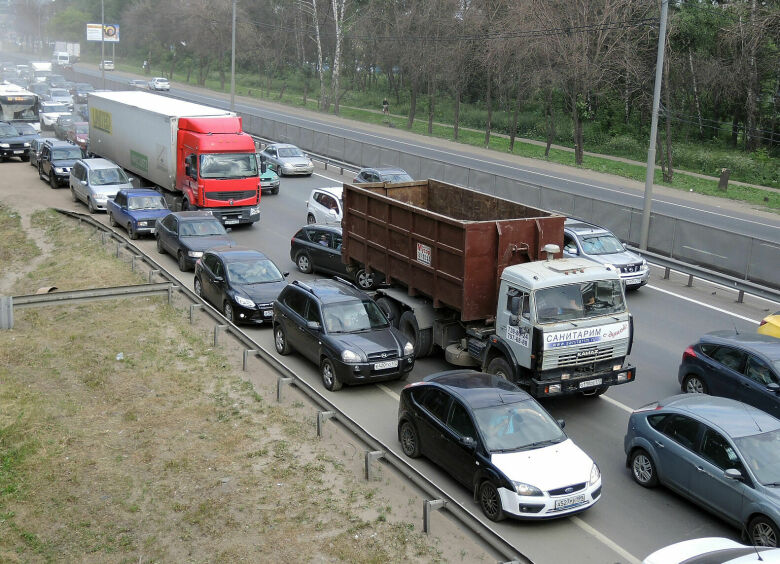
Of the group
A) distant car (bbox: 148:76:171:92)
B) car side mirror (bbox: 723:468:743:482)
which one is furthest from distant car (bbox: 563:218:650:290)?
distant car (bbox: 148:76:171:92)

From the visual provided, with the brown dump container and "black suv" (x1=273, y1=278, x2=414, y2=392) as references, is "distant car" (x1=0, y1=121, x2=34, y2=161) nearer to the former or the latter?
the brown dump container

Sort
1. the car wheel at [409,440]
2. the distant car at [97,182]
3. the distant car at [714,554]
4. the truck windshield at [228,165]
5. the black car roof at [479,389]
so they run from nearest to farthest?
the distant car at [714,554], the black car roof at [479,389], the car wheel at [409,440], the truck windshield at [228,165], the distant car at [97,182]

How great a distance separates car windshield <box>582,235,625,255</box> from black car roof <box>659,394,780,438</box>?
1038 cm

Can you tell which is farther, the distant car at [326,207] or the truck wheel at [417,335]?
the distant car at [326,207]

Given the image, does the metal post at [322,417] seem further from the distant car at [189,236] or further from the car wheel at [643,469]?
the distant car at [189,236]

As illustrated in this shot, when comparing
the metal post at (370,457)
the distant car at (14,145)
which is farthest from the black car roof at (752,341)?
the distant car at (14,145)

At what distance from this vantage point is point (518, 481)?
10398mm

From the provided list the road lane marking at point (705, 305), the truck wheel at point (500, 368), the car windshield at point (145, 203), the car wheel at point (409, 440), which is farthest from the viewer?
the car windshield at point (145, 203)

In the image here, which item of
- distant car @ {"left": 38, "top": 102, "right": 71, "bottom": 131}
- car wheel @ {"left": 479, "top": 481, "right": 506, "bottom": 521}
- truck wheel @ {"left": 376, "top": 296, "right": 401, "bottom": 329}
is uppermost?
distant car @ {"left": 38, "top": 102, "right": 71, "bottom": 131}

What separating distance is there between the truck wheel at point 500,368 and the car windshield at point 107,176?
20533mm

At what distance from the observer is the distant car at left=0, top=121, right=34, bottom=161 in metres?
42.2

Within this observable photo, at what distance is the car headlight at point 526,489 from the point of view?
33.9 feet

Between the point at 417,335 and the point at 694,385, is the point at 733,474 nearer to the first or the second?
the point at 694,385

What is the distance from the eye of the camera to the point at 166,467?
12.0 meters
